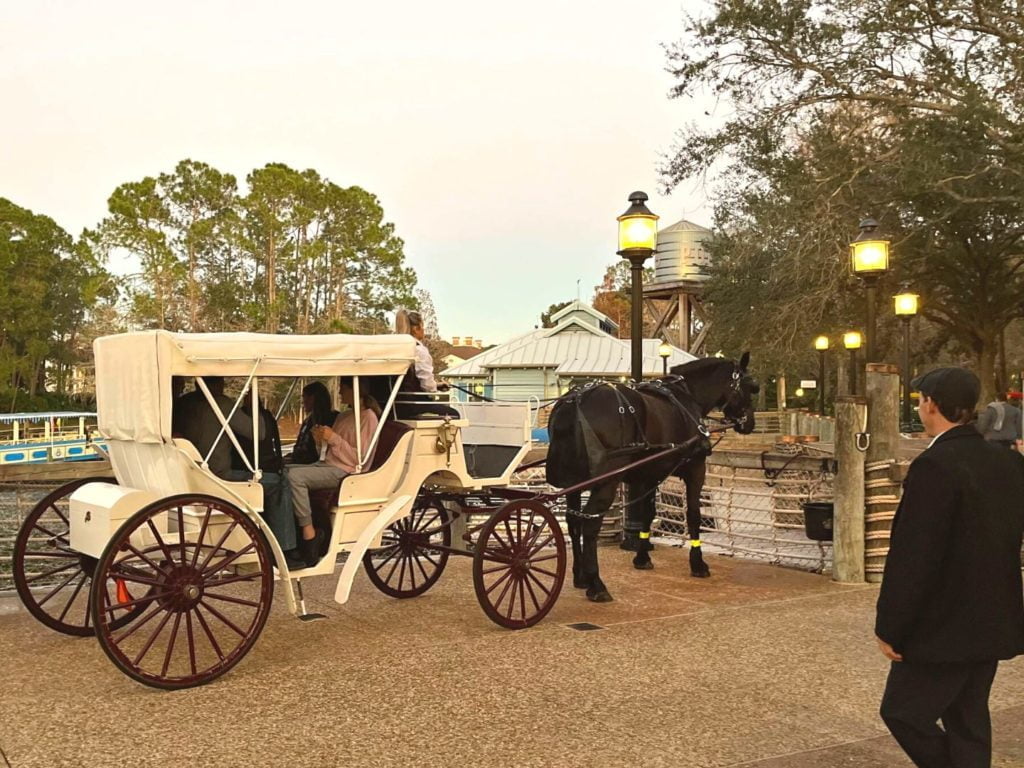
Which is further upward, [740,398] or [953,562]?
[740,398]

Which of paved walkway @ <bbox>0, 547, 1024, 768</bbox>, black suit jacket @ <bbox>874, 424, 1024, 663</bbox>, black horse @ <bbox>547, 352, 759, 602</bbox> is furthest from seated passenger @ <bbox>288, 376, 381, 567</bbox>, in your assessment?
black suit jacket @ <bbox>874, 424, 1024, 663</bbox>

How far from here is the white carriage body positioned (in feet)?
19.5

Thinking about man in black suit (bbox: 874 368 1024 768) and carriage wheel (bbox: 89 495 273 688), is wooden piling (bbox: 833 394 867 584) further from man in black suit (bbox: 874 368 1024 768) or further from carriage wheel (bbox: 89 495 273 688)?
man in black suit (bbox: 874 368 1024 768)

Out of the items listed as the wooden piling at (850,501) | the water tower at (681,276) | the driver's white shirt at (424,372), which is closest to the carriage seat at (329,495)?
the driver's white shirt at (424,372)

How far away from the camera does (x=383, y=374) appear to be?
688 cm

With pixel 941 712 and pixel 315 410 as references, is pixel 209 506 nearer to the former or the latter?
pixel 315 410

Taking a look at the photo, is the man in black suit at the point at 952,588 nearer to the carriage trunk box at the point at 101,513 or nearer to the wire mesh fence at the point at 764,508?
the carriage trunk box at the point at 101,513

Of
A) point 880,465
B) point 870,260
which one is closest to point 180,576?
point 880,465

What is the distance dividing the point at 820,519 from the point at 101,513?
6.68 m

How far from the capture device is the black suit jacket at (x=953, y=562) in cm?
342

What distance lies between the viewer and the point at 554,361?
4588 centimetres

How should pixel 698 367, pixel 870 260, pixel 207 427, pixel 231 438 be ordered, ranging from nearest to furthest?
pixel 231 438
pixel 207 427
pixel 698 367
pixel 870 260

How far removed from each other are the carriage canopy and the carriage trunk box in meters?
0.37

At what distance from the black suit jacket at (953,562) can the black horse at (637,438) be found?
4.74 meters
